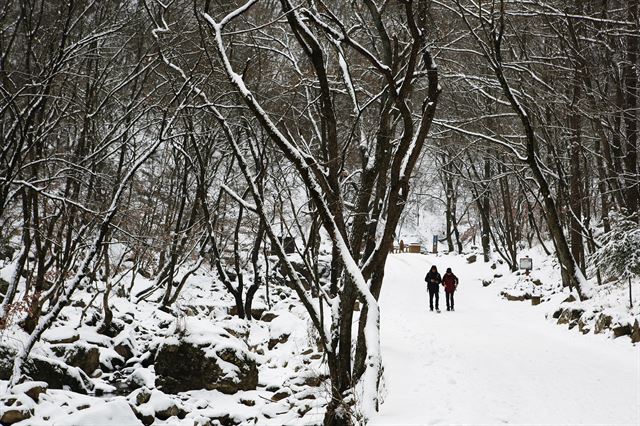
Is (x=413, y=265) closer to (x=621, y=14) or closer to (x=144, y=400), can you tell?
(x=621, y=14)

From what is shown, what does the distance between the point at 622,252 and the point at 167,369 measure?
31.1ft

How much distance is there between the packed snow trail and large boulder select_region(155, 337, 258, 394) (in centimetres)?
287

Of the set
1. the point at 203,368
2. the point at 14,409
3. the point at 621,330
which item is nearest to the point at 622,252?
the point at 621,330

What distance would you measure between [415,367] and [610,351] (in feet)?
12.6

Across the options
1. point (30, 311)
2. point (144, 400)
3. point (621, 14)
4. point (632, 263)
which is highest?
point (621, 14)

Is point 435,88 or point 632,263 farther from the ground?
point 435,88

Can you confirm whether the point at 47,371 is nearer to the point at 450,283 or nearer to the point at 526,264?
the point at 450,283

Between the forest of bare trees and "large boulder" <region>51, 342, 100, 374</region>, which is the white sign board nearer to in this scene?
the forest of bare trees

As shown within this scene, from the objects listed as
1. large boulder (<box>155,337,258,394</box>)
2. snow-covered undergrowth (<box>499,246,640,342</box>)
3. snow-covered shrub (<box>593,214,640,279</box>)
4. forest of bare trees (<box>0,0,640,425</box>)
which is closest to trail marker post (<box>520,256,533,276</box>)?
snow-covered undergrowth (<box>499,246,640,342</box>)

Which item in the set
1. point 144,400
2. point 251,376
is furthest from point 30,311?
point 251,376

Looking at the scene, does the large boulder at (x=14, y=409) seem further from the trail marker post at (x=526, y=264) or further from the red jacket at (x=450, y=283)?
the trail marker post at (x=526, y=264)

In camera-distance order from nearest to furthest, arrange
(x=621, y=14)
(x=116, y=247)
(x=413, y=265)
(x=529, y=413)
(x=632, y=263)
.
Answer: (x=529, y=413) → (x=632, y=263) → (x=621, y=14) → (x=116, y=247) → (x=413, y=265)

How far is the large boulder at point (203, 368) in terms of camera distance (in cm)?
1048

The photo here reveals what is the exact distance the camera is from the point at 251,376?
10.8 metres
